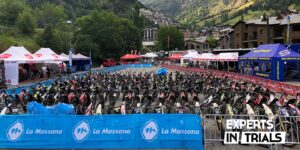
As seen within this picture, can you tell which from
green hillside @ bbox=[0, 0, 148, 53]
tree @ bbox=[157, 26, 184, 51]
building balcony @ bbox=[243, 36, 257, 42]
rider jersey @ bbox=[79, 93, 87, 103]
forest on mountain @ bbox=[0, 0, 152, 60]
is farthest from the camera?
tree @ bbox=[157, 26, 184, 51]

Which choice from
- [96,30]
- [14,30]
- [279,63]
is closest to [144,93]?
[279,63]

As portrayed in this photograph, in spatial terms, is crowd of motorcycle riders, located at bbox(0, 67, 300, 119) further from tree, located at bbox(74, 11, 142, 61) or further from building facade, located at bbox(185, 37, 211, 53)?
building facade, located at bbox(185, 37, 211, 53)

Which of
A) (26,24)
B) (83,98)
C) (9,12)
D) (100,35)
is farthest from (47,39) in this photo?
(83,98)

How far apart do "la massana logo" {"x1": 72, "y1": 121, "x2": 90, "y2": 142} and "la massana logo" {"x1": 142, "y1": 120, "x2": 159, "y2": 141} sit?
1577 mm

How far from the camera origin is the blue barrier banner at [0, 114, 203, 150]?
8.58m

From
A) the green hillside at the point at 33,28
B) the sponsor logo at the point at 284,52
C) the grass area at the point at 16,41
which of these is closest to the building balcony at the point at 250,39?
the green hillside at the point at 33,28

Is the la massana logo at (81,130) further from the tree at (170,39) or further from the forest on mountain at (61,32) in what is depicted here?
the tree at (170,39)

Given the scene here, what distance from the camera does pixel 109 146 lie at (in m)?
8.72

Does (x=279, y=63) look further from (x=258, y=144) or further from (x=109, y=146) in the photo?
(x=109, y=146)

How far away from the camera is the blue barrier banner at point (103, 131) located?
28.1ft

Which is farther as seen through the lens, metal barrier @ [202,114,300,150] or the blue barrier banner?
metal barrier @ [202,114,300,150]

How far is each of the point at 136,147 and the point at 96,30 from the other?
62570mm

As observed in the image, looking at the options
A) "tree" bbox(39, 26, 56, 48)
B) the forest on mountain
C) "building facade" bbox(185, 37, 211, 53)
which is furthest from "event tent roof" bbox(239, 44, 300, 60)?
"building facade" bbox(185, 37, 211, 53)

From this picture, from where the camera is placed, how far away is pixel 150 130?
859 centimetres
